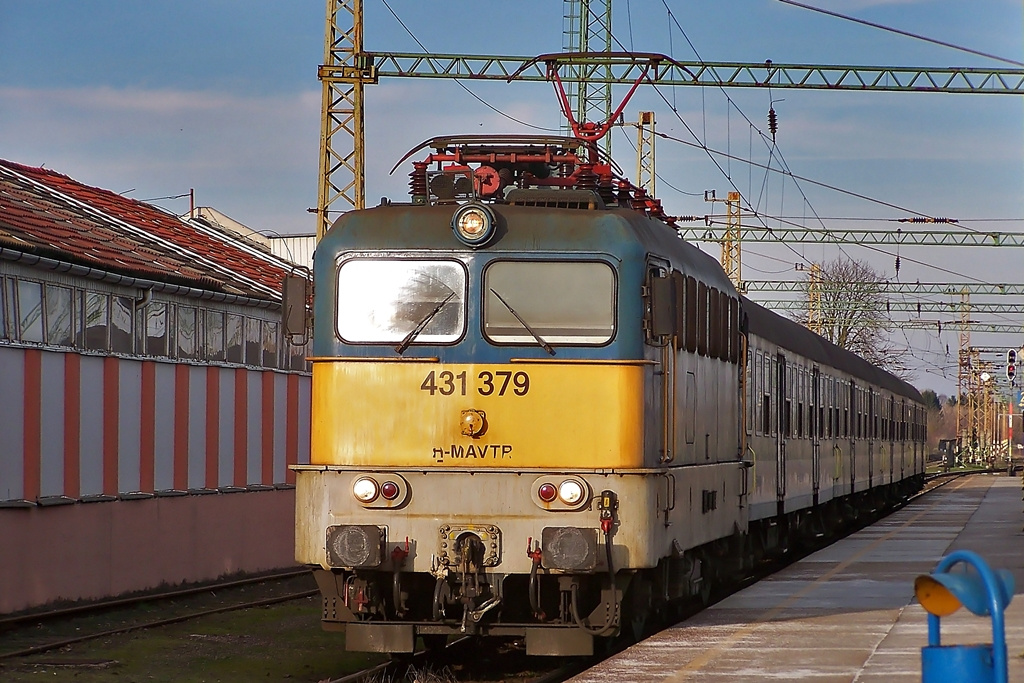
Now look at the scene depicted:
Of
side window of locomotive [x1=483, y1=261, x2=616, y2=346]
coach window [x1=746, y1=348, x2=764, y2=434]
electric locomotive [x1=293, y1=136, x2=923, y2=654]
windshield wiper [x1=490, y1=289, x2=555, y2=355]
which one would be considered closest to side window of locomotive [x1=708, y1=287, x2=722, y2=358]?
electric locomotive [x1=293, y1=136, x2=923, y2=654]

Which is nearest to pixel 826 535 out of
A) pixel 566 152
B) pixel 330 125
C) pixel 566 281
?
pixel 330 125

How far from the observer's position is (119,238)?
773 inches

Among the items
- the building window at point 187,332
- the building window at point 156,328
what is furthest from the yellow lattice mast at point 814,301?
the building window at point 156,328

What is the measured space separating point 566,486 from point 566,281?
1.43 metres

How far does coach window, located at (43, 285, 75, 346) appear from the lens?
15.6 m

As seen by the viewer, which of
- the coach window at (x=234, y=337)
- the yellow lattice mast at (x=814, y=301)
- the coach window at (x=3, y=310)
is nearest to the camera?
the coach window at (x=3, y=310)

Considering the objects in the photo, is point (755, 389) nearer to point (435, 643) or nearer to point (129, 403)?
point (435, 643)

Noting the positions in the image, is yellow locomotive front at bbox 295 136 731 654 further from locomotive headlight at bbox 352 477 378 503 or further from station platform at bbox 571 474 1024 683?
station platform at bbox 571 474 1024 683

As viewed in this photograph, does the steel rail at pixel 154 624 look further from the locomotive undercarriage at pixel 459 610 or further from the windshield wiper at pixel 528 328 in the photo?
the windshield wiper at pixel 528 328

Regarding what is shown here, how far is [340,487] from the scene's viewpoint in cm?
1055

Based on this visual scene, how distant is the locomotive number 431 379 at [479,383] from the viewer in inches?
417

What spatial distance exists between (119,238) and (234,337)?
6.30ft

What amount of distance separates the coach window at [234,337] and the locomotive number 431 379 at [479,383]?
9.78 m

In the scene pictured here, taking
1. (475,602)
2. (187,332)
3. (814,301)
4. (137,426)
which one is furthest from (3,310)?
(814,301)
